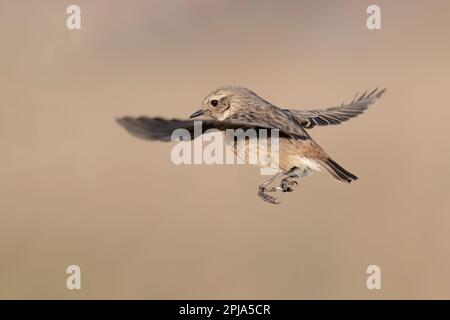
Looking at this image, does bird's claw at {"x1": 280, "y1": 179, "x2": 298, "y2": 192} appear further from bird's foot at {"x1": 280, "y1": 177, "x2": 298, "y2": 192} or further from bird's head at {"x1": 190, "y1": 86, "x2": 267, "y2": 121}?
bird's head at {"x1": 190, "y1": 86, "x2": 267, "y2": 121}

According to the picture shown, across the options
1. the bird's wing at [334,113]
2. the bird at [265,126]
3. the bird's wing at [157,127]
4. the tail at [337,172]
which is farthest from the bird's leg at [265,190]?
the bird's wing at [334,113]

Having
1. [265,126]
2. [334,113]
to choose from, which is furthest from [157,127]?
[334,113]

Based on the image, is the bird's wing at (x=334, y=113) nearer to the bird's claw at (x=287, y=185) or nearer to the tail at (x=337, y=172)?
the tail at (x=337, y=172)

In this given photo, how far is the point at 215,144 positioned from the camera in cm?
284

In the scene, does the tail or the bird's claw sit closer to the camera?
the bird's claw

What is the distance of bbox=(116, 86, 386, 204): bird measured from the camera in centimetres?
214

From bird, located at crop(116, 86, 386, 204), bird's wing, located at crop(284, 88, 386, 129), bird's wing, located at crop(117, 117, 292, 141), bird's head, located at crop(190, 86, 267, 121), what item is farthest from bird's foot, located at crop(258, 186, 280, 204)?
bird's wing, located at crop(284, 88, 386, 129)

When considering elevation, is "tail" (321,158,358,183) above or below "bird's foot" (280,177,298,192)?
above

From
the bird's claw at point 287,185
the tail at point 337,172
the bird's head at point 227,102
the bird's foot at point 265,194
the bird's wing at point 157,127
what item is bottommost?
the bird's foot at point 265,194

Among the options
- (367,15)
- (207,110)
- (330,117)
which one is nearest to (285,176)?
(207,110)

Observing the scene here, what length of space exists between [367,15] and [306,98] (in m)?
3.22

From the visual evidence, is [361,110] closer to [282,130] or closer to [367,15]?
[282,130]

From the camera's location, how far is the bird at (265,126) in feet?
7.02

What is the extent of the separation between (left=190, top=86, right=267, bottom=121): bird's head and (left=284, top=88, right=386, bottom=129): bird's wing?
0.30m
